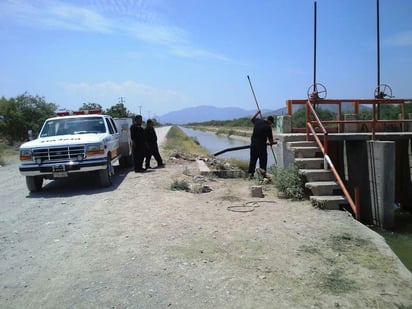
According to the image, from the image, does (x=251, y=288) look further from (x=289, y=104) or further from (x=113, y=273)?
(x=289, y=104)

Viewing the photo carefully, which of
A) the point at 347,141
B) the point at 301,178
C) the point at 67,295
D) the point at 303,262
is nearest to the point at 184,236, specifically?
the point at 303,262

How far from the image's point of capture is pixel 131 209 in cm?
816

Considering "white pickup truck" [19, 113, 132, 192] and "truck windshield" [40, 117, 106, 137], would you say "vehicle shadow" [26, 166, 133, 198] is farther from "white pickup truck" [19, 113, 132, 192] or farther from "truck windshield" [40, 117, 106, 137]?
"truck windshield" [40, 117, 106, 137]

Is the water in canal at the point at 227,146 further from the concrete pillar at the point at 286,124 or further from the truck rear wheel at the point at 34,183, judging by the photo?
the truck rear wheel at the point at 34,183

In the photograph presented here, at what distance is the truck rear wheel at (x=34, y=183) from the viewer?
10352 mm

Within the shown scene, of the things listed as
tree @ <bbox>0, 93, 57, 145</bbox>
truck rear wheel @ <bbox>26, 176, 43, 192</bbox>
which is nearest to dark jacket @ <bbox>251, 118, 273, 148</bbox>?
truck rear wheel @ <bbox>26, 176, 43, 192</bbox>

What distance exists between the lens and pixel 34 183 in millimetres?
10430

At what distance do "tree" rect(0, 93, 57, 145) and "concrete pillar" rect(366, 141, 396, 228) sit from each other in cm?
2520

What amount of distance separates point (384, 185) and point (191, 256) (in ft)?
21.2

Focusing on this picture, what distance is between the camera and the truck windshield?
37.4ft

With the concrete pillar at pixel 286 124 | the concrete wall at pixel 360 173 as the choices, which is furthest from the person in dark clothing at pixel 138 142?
the concrete wall at pixel 360 173

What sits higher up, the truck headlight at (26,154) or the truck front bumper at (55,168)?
the truck headlight at (26,154)

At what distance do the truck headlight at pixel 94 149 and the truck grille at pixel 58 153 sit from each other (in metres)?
0.15

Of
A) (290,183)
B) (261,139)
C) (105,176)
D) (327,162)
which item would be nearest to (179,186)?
(105,176)
